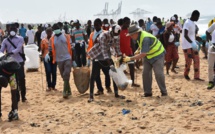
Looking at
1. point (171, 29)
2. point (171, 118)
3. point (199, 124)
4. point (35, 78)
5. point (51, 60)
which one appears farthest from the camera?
point (35, 78)

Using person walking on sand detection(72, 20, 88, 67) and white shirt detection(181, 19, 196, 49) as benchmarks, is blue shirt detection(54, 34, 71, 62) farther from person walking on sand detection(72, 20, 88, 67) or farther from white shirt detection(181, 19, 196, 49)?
person walking on sand detection(72, 20, 88, 67)

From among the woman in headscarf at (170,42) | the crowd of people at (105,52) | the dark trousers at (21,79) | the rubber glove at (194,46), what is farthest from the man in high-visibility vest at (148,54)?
the woman in headscarf at (170,42)

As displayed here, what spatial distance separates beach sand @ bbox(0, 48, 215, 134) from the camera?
5477 millimetres

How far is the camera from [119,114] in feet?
20.9

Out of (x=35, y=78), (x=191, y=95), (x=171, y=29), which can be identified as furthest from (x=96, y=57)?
(x=35, y=78)

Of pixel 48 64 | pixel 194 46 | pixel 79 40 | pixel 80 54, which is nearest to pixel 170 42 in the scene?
pixel 194 46

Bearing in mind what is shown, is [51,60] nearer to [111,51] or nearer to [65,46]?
[65,46]

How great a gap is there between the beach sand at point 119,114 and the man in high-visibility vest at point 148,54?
351 mm

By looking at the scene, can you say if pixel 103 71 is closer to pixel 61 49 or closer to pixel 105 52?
pixel 105 52

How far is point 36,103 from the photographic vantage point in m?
7.95

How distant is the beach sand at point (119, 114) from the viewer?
216 inches

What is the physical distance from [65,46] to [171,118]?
315cm

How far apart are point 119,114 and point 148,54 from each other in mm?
1645

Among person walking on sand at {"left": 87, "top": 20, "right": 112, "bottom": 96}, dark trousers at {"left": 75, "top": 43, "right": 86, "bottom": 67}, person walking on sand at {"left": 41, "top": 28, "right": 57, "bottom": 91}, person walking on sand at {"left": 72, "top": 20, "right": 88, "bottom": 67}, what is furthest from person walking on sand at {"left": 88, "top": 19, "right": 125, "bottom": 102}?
dark trousers at {"left": 75, "top": 43, "right": 86, "bottom": 67}
